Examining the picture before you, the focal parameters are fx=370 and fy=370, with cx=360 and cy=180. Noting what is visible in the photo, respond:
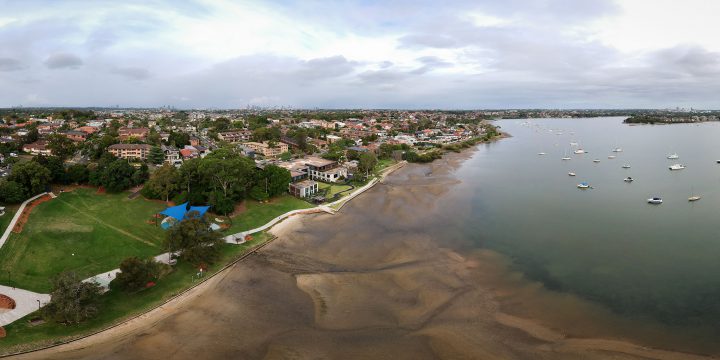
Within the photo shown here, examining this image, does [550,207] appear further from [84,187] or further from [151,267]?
[84,187]

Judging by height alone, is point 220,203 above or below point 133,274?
above

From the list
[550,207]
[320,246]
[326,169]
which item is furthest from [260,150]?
[550,207]

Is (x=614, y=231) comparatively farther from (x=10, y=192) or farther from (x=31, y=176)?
(x=31, y=176)

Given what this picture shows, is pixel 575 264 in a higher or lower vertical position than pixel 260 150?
lower

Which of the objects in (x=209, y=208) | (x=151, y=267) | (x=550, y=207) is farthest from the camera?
(x=550, y=207)

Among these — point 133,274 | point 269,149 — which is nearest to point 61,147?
point 269,149

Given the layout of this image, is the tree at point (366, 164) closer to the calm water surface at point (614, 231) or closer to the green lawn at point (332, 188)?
the green lawn at point (332, 188)

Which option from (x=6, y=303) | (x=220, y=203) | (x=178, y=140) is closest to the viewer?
(x=6, y=303)
